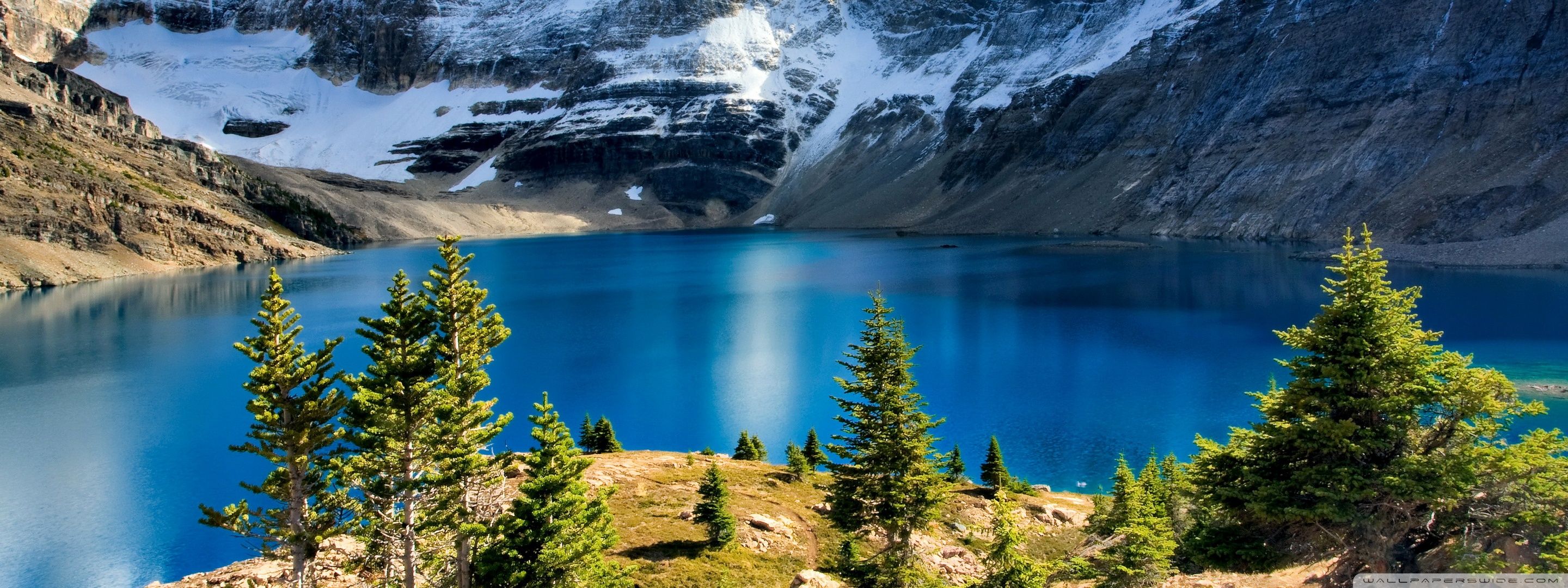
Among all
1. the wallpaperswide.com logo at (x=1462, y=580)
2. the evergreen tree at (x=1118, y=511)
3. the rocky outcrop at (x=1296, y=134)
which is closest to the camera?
the wallpaperswide.com logo at (x=1462, y=580)

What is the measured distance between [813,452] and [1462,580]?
21116mm

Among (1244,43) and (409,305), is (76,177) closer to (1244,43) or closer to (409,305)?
(409,305)

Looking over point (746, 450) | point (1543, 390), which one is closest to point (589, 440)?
point (746, 450)

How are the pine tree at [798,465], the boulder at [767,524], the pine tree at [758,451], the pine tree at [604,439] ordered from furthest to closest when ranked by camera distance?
the pine tree at [604,439]
the pine tree at [758,451]
the pine tree at [798,465]
the boulder at [767,524]

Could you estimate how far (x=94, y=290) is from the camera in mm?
81562

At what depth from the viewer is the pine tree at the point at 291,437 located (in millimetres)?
15086

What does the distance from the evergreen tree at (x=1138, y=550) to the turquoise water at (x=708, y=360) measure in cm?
1292

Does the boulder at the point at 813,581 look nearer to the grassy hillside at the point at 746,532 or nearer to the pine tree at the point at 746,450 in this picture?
the grassy hillside at the point at 746,532

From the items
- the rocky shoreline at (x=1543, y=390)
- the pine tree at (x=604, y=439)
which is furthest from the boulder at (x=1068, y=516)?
the rocky shoreline at (x=1543, y=390)

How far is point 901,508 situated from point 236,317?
64955 millimetres

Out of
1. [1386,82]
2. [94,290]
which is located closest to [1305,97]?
[1386,82]

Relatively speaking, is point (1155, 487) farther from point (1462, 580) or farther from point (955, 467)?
point (1462, 580)

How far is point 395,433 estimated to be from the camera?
15211mm

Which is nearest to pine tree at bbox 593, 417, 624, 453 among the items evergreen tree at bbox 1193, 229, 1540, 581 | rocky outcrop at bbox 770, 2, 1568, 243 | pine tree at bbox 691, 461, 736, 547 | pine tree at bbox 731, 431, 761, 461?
pine tree at bbox 731, 431, 761, 461
